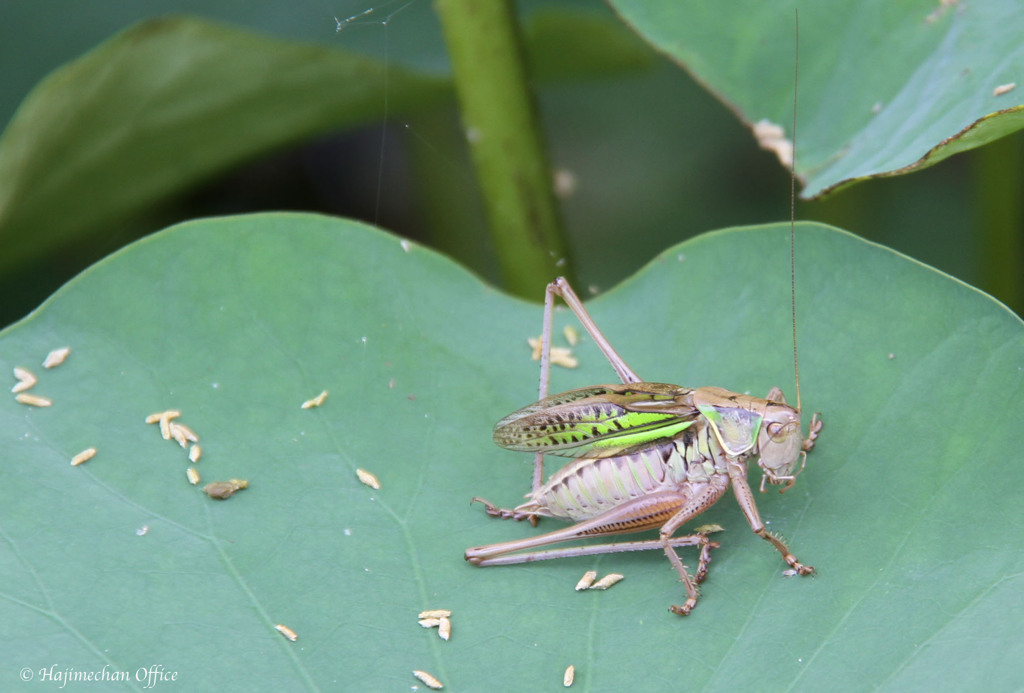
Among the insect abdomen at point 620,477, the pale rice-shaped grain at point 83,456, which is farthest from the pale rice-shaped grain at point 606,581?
the pale rice-shaped grain at point 83,456

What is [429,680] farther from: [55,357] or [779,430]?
[55,357]

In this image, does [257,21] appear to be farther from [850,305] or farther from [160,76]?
[850,305]

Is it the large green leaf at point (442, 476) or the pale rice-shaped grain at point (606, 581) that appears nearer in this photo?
the large green leaf at point (442, 476)

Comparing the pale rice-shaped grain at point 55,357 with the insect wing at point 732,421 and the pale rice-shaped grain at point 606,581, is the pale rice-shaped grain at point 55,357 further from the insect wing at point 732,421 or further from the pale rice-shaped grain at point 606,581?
the insect wing at point 732,421

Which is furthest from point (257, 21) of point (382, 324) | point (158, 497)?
point (158, 497)

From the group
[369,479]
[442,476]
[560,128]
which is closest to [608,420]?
[442,476]

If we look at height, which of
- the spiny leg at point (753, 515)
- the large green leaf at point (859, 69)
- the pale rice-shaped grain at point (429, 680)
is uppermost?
the large green leaf at point (859, 69)
